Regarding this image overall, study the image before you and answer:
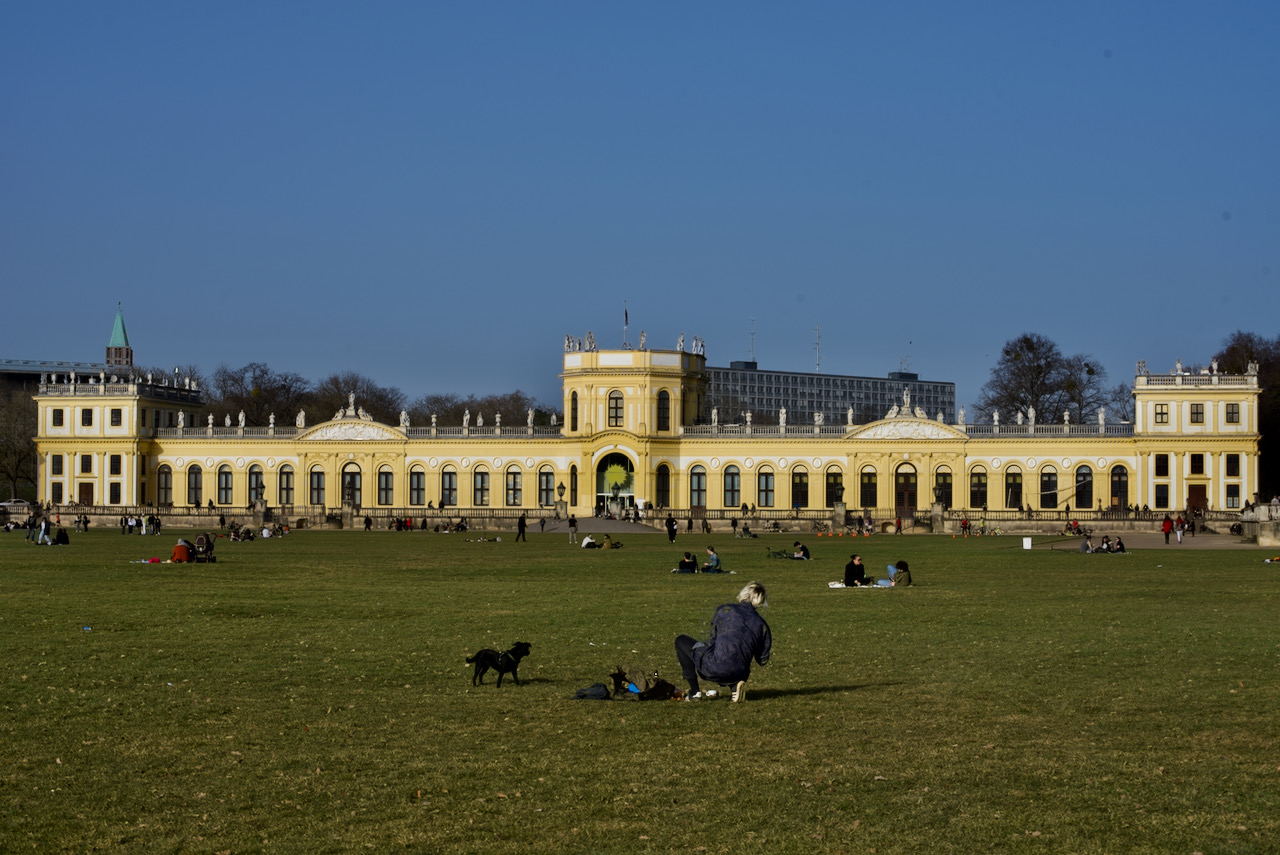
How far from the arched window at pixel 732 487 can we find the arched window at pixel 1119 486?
2093cm

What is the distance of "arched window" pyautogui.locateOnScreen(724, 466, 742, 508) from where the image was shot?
294ft

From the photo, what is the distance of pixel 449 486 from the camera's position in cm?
9288

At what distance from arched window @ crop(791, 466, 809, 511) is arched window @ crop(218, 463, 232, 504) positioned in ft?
115

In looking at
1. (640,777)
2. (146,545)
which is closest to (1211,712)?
(640,777)

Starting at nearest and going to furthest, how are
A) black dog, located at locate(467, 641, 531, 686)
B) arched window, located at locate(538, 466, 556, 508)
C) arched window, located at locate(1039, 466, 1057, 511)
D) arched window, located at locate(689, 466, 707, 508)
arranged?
black dog, located at locate(467, 641, 531, 686)
arched window, located at locate(1039, 466, 1057, 511)
arched window, located at locate(689, 466, 707, 508)
arched window, located at locate(538, 466, 556, 508)

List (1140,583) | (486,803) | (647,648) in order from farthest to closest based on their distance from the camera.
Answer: (1140,583) < (647,648) < (486,803)

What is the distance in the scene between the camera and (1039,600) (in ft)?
98.3

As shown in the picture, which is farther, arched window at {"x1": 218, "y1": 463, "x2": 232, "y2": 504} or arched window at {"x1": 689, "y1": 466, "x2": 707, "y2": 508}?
arched window at {"x1": 218, "y1": 463, "x2": 232, "y2": 504}

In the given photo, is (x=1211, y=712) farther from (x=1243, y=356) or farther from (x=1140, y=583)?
(x=1243, y=356)

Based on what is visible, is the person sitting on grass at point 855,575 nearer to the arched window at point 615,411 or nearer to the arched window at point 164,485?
the arched window at point 615,411

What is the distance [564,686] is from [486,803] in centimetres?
604

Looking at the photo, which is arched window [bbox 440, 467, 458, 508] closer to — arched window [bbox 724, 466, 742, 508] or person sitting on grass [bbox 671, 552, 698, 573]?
arched window [bbox 724, 466, 742, 508]

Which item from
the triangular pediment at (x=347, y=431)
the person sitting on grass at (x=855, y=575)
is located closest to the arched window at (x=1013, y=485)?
the triangular pediment at (x=347, y=431)

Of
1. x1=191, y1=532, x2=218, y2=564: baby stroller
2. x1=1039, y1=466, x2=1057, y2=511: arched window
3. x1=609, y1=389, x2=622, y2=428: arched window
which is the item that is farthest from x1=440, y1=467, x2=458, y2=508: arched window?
x1=191, y1=532, x2=218, y2=564: baby stroller
